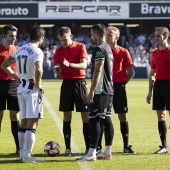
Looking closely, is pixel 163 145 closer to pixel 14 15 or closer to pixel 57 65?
pixel 57 65

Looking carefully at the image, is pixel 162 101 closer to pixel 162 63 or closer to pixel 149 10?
pixel 162 63

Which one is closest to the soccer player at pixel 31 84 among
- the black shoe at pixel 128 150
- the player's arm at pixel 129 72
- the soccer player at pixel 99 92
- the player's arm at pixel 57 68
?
the player's arm at pixel 57 68

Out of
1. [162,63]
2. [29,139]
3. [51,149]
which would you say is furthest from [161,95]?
[29,139]

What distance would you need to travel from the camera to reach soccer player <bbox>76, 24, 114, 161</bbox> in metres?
9.18

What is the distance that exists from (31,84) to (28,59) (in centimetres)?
39

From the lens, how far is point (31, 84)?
9.22 m

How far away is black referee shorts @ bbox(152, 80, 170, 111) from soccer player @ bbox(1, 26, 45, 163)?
228 centimetres

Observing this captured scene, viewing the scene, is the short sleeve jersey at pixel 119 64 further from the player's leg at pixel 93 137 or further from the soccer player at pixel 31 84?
the soccer player at pixel 31 84

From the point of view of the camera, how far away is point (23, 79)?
9289mm

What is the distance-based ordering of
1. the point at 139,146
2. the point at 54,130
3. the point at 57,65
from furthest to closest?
the point at 54,130
the point at 139,146
the point at 57,65

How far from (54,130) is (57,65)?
3617mm

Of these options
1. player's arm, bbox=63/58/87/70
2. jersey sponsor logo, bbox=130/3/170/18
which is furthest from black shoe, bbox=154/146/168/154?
jersey sponsor logo, bbox=130/3/170/18

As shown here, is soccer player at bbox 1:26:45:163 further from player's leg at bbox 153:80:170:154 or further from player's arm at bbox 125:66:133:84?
player's leg at bbox 153:80:170:154

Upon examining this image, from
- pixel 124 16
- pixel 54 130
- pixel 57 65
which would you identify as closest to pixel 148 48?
pixel 124 16
